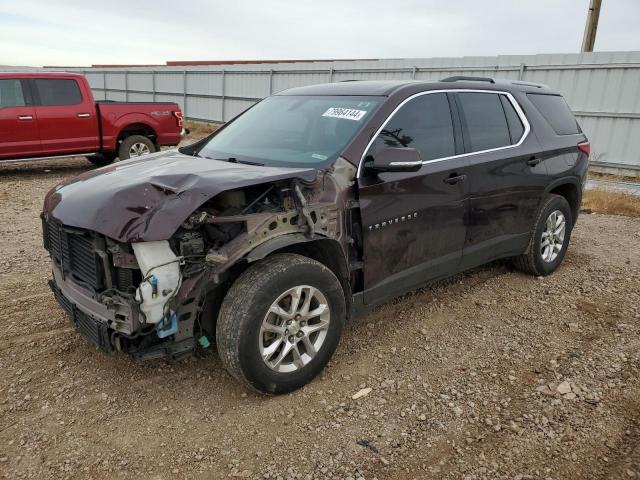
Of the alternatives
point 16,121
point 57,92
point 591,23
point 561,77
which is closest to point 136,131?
point 57,92

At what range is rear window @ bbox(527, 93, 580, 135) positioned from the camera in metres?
4.81

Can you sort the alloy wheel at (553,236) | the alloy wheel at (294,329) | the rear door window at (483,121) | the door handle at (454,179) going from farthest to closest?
1. the alloy wheel at (553,236)
2. the rear door window at (483,121)
3. the door handle at (454,179)
4. the alloy wheel at (294,329)

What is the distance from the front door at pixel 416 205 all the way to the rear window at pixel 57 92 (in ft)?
26.8

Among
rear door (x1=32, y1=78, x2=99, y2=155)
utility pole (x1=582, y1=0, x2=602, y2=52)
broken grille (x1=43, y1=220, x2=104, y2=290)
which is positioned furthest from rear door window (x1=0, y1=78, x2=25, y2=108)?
utility pole (x1=582, y1=0, x2=602, y2=52)

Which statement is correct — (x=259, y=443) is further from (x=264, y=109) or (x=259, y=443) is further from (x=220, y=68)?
(x=220, y=68)

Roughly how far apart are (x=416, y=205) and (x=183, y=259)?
1673mm

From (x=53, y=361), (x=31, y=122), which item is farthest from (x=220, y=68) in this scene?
(x=53, y=361)

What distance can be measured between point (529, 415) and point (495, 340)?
95 cm

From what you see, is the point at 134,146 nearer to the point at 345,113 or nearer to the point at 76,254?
the point at 345,113

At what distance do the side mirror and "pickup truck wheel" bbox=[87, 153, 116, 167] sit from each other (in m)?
8.72

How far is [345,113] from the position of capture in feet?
11.8

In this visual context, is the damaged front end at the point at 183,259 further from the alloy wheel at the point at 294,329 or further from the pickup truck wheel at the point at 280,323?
the alloy wheel at the point at 294,329

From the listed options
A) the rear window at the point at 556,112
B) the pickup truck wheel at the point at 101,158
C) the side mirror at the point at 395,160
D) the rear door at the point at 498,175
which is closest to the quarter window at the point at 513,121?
the rear door at the point at 498,175

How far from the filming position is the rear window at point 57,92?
927 cm
